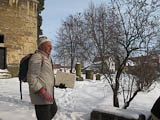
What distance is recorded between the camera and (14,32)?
1231 centimetres

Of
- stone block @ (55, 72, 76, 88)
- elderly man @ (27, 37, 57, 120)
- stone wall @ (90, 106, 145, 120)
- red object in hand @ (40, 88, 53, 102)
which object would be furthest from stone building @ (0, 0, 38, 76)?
red object in hand @ (40, 88, 53, 102)

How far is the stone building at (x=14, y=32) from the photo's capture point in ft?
39.1

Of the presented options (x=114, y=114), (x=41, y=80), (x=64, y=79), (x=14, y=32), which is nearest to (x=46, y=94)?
(x=41, y=80)

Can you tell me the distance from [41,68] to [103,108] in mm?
2030

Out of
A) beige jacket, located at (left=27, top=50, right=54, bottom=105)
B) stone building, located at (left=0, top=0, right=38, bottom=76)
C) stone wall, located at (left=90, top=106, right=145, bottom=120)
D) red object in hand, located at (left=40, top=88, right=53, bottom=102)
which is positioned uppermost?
stone building, located at (left=0, top=0, right=38, bottom=76)

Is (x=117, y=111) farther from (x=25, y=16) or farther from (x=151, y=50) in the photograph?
(x=25, y=16)

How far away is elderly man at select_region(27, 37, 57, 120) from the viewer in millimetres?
2275

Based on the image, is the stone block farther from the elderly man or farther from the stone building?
the stone building

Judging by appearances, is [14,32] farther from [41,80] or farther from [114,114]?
[41,80]

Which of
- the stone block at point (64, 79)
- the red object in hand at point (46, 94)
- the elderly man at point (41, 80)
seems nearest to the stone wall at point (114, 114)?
the stone block at point (64, 79)

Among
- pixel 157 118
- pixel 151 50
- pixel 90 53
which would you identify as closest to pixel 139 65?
pixel 151 50

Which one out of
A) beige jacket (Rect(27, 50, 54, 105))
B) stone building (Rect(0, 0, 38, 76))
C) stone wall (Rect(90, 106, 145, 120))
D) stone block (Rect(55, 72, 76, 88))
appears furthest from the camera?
stone building (Rect(0, 0, 38, 76))

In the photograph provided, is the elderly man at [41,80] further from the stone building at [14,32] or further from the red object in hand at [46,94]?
the stone building at [14,32]

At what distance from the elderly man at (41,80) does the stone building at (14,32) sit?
10.6 metres
